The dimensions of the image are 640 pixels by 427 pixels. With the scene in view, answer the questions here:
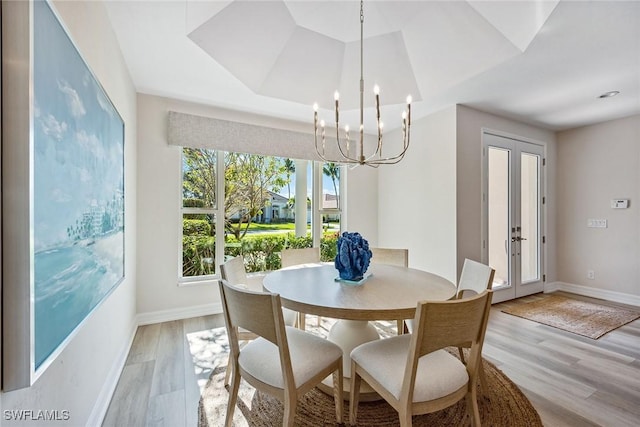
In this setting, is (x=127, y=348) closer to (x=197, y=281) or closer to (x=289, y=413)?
(x=197, y=281)

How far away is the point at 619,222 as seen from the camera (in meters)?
3.96

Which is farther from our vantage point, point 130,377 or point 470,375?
point 130,377

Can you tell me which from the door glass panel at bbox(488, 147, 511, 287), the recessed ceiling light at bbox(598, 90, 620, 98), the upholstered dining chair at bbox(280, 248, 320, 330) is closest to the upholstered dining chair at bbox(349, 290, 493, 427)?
the upholstered dining chair at bbox(280, 248, 320, 330)

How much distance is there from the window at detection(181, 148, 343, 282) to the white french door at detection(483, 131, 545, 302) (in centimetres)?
206

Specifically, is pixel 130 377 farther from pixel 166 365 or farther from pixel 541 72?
pixel 541 72

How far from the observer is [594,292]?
4.19 meters

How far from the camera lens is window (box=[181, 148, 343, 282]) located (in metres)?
3.46

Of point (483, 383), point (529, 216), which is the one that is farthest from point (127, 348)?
point (529, 216)

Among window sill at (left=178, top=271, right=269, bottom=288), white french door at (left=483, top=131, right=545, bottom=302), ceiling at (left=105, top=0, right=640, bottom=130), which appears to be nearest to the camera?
ceiling at (left=105, top=0, right=640, bottom=130)

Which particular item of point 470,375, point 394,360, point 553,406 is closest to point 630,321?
point 553,406

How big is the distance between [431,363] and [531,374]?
53.6 inches

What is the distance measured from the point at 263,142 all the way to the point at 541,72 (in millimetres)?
2944

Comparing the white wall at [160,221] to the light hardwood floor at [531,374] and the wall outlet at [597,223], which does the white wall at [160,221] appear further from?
the wall outlet at [597,223]

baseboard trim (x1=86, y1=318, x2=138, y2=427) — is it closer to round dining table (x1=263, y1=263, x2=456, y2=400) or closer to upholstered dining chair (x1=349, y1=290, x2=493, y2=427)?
round dining table (x1=263, y1=263, x2=456, y2=400)
